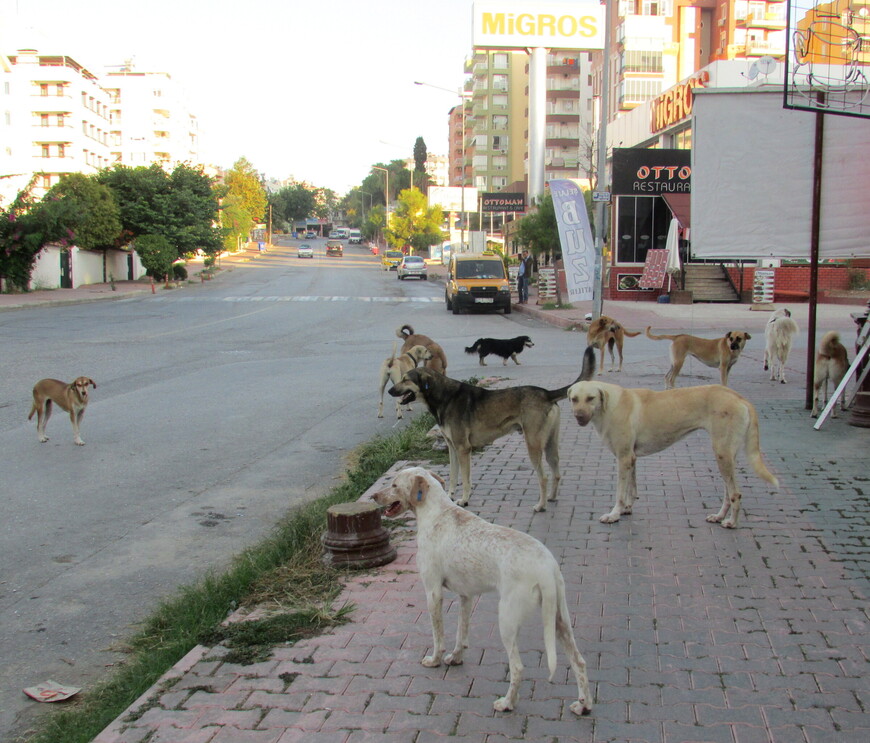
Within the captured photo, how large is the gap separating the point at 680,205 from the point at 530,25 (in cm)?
3034

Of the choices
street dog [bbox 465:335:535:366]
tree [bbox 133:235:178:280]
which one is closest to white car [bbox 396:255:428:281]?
tree [bbox 133:235:178:280]

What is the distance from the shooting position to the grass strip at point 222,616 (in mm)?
4012

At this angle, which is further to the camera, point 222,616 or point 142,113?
point 142,113

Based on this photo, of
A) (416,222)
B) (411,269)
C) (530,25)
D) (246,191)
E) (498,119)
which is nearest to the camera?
(411,269)

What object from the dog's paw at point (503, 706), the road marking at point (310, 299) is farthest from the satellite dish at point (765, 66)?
the dog's paw at point (503, 706)

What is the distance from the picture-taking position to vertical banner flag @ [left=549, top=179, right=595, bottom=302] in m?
20.3

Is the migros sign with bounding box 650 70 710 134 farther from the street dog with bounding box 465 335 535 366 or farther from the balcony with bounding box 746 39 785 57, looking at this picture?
the balcony with bounding box 746 39 785 57

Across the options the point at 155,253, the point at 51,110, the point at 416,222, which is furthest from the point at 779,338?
the point at 416,222

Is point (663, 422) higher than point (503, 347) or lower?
higher

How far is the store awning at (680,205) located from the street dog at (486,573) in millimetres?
31022

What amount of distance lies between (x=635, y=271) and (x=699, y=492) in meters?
28.4

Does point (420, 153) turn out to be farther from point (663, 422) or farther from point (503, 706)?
point (503, 706)

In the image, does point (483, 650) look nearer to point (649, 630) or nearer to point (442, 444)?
point (649, 630)

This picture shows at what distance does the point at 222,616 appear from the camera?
4.84 meters
